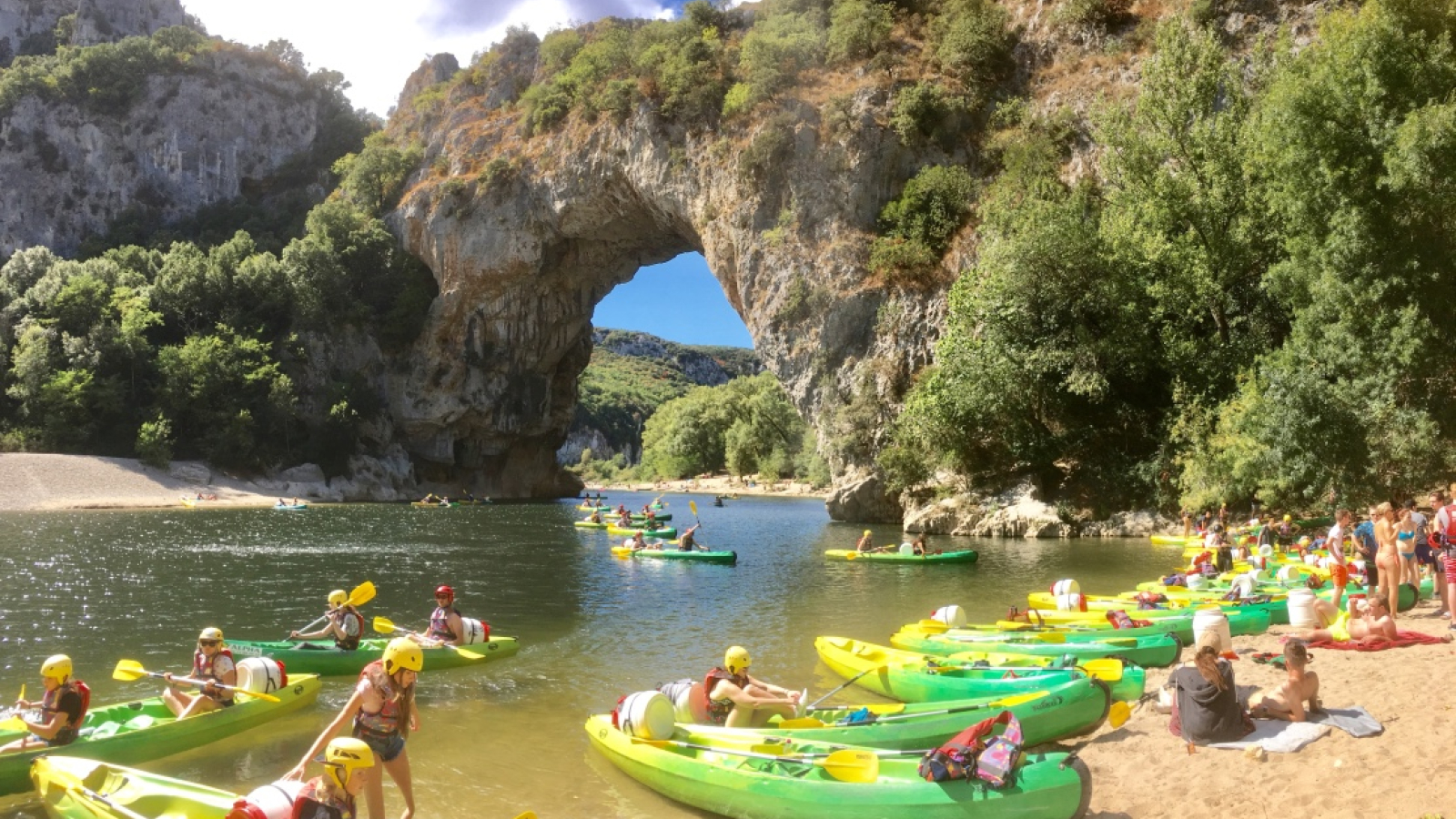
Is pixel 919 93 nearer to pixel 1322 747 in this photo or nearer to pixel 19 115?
pixel 1322 747

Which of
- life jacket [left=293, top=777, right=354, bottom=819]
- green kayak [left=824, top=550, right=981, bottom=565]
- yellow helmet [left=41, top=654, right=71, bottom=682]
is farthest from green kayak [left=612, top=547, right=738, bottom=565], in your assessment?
life jacket [left=293, top=777, right=354, bottom=819]

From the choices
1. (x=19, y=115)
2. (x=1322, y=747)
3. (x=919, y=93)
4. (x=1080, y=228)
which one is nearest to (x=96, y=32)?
(x=19, y=115)

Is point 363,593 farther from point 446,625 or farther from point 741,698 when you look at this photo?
point 741,698

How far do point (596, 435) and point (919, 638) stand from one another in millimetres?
128183

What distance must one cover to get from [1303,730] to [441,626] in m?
10.8

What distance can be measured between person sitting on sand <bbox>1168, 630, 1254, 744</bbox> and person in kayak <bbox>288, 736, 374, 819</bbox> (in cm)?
→ 636

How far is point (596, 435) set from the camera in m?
139

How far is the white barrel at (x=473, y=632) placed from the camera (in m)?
13.4

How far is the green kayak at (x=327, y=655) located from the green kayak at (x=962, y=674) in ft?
18.4

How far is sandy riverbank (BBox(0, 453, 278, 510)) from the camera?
43.5m

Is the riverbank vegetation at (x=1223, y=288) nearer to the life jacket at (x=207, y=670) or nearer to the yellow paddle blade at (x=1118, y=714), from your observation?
the yellow paddle blade at (x=1118, y=714)

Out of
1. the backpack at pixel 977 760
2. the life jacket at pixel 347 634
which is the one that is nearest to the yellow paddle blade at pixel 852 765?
the backpack at pixel 977 760

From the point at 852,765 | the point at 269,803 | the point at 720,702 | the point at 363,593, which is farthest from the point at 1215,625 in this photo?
the point at 363,593

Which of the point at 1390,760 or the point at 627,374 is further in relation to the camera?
the point at 627,374
